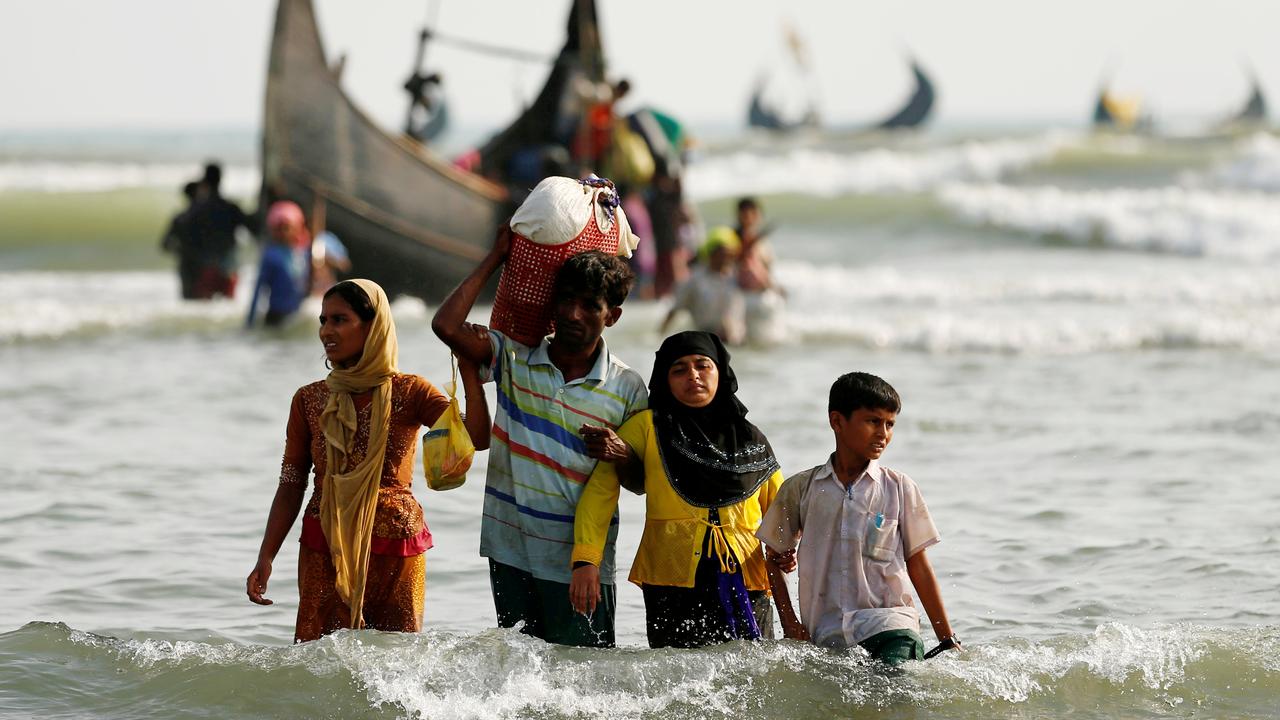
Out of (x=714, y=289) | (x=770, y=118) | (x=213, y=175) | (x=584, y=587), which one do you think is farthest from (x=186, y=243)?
(x=770, y=118)

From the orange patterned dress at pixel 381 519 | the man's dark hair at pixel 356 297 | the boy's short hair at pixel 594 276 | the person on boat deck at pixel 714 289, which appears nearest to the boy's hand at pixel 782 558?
the boy's short hair at pixel 594 276

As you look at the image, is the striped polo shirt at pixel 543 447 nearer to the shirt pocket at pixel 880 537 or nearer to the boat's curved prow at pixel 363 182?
the shirt pocket at pixel 880 537

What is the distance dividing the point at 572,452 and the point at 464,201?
1102cm

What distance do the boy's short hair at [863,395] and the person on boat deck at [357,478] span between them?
34.3 inches

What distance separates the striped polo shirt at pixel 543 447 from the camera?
13.2 ft

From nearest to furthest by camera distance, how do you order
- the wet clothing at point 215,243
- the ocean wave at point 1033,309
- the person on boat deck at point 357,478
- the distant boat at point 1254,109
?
1. the person on boat deck at point 357,478
2. the ocean wave at point 1033,309
3. the wet clothing at point 215,243
4. the distant boat at point 1254,109

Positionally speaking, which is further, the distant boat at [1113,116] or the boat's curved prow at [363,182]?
the distant boat at [1113,116]

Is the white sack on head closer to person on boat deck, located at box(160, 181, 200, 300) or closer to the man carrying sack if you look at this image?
the man carrying sack

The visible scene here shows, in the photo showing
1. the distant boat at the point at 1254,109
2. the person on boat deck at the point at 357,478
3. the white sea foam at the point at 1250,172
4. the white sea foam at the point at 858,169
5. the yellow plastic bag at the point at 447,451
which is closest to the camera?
the yellow plastic bag at the point at 447,451

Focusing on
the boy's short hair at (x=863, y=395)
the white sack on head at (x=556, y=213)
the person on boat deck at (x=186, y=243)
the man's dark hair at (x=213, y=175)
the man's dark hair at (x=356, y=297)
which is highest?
the man's dark hair at (x=213, y=175)

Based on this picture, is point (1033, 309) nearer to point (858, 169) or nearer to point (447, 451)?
point (447, 451)

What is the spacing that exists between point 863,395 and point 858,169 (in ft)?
116

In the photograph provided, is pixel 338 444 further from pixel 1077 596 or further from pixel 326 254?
pixel 326 254

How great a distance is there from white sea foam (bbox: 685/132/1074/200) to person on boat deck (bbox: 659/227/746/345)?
2252 cm
